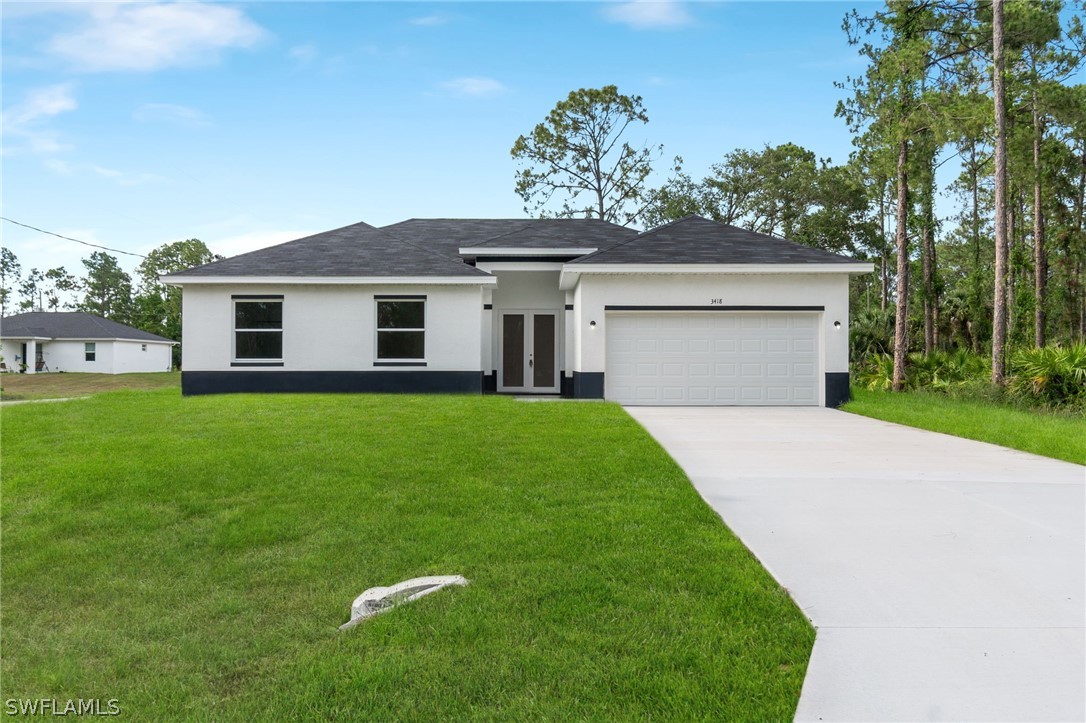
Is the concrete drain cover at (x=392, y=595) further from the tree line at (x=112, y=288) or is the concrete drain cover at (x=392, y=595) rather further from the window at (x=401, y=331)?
the tree line at (x=112, y=288)

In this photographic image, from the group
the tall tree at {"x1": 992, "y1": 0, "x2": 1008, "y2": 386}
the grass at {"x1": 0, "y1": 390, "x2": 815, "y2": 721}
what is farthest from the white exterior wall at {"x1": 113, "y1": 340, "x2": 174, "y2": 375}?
the tall tree at {"x1": 992, "y1": 0, "x2": 1008, "y2": 386}

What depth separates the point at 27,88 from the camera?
603 inches

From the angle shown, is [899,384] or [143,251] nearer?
[899,384]

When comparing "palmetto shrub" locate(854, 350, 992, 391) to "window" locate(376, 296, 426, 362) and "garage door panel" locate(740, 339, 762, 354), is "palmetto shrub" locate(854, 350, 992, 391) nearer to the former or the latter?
"garage door panel" locate(740, 339, 762, 354)

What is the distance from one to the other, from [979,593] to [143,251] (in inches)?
2661

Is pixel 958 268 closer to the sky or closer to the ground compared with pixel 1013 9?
closer to the ground

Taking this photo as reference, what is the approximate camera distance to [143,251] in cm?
5753

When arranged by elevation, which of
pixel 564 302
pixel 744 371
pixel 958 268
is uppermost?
pixel 958 268

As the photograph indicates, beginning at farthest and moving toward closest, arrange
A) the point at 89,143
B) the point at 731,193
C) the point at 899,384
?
the point at 731,193
the point at 89,143
the point at 899,384

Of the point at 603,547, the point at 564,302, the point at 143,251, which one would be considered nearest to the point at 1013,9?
the point at 564,302

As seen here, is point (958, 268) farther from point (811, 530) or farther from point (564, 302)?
point (811, 530)

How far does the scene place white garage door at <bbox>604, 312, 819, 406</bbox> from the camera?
1437 cm

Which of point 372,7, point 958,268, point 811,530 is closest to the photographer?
point 811,530

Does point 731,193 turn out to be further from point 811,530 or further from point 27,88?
point 811,530
